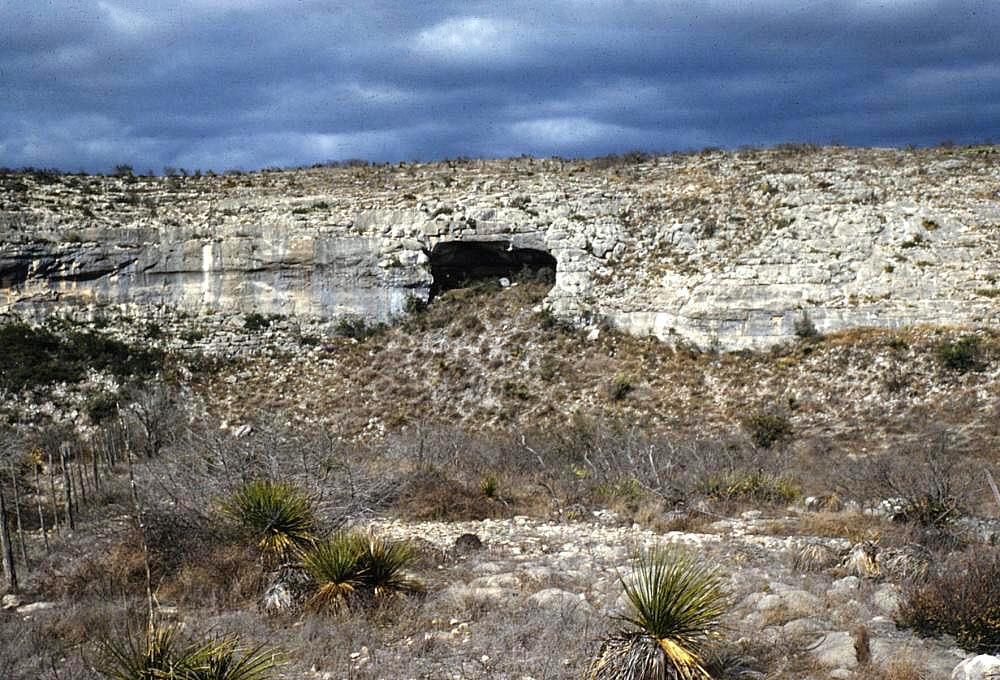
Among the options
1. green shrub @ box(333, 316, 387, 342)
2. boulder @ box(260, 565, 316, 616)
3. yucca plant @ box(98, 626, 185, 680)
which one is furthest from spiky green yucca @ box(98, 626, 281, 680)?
green shrub @ box(333, 316, 387, 342)

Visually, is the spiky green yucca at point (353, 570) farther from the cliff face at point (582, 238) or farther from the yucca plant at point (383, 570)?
the cliff face at point (582, 238)

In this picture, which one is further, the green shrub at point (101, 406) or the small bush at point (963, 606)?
the green shrub at point (101, 406)

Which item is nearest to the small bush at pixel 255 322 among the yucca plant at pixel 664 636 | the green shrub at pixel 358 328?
the green shrub at pixel 358 328

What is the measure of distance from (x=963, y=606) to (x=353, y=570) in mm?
6367

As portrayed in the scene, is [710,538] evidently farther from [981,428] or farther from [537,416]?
[537,416]

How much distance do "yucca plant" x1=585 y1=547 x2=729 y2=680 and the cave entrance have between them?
23.6m

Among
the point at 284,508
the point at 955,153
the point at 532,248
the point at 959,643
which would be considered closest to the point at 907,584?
the point at 959,643

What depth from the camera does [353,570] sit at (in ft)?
31.0

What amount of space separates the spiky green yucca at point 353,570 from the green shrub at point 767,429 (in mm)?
13776

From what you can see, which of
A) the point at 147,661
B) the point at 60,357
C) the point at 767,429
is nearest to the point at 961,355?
the point at 767,429

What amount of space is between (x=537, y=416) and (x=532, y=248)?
24.3 feet

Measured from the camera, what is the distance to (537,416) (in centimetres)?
2527

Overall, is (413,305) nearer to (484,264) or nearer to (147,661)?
(484,264)

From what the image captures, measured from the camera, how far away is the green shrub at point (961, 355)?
22.0 m
